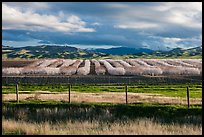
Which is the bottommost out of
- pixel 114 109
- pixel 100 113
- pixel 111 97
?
pixel 111 97

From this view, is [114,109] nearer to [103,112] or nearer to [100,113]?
[103,112]

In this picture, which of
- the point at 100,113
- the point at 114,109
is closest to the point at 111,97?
the point at 114,109

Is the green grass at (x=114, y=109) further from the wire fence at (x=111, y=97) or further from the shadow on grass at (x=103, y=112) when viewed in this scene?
the wire fence at (x=111, y=97)

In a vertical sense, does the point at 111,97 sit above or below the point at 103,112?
below

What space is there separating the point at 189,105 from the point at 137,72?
39552 millimetres

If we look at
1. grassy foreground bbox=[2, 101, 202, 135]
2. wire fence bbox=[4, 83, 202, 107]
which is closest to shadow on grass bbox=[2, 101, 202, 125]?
grassy foreground bbox=[2, 101, 202, 135]

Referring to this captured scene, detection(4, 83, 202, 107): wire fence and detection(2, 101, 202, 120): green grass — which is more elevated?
detection(2, 101, 202, 120): green grass

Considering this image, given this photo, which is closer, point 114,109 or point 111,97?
point 114,109

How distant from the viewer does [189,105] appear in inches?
920

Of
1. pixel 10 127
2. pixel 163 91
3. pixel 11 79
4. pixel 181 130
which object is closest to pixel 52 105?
pixel 10 127

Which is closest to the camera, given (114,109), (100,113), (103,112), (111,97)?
(100,113)

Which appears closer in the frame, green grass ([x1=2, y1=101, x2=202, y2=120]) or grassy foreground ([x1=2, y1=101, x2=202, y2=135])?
grassy foreground ([x1=2, y1=101, x2=202, y2=135])

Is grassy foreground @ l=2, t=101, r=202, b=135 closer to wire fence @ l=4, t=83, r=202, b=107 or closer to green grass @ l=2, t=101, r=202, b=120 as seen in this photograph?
green grass @ l=2, t=101, r=202, b=120

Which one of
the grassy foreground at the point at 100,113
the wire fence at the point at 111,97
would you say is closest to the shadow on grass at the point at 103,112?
the grassy foreground at the point at 100,113
